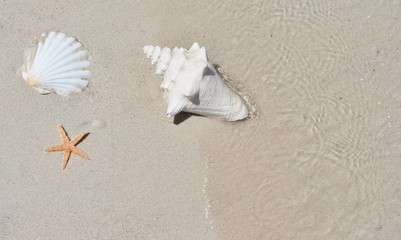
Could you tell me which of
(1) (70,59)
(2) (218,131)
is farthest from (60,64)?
(2) (218,131)

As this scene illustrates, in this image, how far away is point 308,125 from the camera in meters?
3.34

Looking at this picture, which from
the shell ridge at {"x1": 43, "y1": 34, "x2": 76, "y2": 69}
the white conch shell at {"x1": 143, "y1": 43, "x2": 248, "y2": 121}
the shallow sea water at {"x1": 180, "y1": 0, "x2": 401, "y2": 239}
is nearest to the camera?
the white conch shell at {"x1": 143, "y1": 43, "x2": 248, "y2": 121}

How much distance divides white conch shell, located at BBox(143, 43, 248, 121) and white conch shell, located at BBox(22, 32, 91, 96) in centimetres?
56

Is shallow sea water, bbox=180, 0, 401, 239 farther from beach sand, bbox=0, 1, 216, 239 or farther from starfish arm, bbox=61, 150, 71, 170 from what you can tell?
starfish arm, bbox=61, 150, 71, 170

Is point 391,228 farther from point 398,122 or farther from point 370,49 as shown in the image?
point 370,49

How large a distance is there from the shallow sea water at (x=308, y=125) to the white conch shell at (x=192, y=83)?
0.56ft

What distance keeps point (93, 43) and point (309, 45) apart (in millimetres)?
1568

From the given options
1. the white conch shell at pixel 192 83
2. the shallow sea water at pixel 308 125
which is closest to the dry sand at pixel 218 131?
the shallow sea water at pixel 308 125

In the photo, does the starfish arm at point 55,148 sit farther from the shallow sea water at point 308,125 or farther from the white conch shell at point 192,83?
the shallow sea water at point 308,125

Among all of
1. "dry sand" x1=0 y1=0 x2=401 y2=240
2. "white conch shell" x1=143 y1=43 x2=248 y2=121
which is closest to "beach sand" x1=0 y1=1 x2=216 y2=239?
"dry sand" x1=0 y1=0 x2=401 y2=240

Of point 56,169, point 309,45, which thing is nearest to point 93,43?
point 56,169

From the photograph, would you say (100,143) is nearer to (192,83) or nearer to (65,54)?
(65,54)

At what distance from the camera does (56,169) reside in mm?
3322

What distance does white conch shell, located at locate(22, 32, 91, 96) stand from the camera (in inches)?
132
